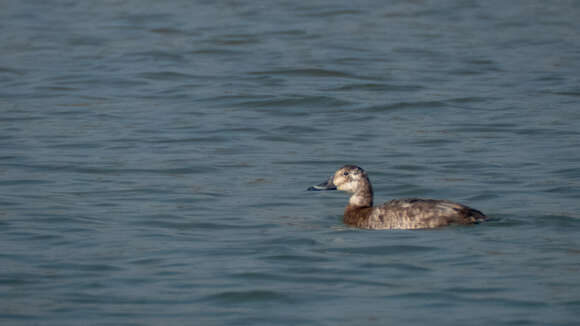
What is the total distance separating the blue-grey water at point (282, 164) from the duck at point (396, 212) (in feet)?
0.43

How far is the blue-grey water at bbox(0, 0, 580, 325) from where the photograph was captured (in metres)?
7.97

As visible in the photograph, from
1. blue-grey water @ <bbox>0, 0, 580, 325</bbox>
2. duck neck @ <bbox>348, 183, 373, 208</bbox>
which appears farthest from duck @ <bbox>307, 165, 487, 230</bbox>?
blue-grey water @ <bbox>0, 0, 580, 325</bbox>

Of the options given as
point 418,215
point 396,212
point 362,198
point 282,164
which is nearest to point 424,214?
point 418,215

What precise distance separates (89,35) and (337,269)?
17.1m

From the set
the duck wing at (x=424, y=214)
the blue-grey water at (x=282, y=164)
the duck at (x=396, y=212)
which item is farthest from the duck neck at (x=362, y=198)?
the duck wing at (x=424, y=214)

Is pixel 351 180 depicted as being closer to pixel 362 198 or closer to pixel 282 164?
pixel 362 198

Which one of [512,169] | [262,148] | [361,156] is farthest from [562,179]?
[262,148]

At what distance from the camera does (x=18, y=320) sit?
7477 millimetres

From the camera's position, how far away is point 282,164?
13203mm

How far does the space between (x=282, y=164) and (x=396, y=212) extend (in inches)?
134

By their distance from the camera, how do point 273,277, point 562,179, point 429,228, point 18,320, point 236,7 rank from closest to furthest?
1. point 18,320
2. point 273,277
3. point 429,228
4. point 562,179
5. point 236,7

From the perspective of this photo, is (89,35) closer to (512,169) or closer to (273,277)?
(512,169)

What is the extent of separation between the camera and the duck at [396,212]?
9.85m

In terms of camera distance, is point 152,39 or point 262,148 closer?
point 262,148
